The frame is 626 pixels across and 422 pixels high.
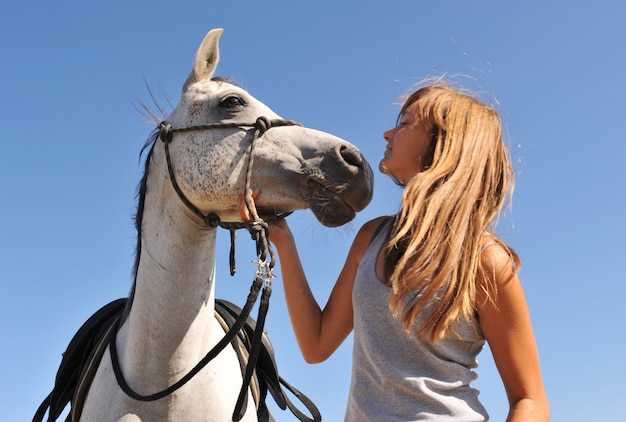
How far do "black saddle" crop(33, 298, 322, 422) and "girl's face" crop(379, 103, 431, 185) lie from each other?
177 centimetres

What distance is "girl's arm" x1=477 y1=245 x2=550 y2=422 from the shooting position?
157cm

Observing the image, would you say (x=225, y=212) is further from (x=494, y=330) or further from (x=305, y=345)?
(x=494, y=330)

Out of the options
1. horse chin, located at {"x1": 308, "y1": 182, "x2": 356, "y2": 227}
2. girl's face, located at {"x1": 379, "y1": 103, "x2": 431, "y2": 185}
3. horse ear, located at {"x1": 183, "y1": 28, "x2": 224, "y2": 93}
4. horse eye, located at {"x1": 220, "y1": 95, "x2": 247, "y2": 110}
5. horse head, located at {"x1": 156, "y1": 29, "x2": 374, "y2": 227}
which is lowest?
girl's face, located at {"x1": 379, "y1": 103, "x2": 431, "y2": 185}

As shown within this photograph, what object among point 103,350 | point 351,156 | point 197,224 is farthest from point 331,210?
point 103,350

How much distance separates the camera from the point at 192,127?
10.0 feet

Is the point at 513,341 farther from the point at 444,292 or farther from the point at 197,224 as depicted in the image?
the point at 197,224

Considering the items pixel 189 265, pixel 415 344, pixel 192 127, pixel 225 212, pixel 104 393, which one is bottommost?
pixel 104 393

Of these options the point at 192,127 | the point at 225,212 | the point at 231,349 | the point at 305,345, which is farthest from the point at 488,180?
the point at 231,349

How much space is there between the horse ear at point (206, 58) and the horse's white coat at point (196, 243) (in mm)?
481

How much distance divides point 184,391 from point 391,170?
1555 mm

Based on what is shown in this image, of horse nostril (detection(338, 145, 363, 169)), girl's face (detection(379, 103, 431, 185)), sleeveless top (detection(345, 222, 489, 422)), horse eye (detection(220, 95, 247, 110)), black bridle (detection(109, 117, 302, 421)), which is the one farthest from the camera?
horse eye (detection(220, 95, 247, 110))

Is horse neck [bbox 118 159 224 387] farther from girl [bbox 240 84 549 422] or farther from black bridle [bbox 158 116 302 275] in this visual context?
girl [bbox 240 84 549 422]

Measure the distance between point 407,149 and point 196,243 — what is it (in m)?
1.34

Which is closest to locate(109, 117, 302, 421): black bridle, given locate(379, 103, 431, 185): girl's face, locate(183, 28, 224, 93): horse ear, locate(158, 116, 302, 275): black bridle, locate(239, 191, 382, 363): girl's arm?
locate(158, 116, 302, 275): black bridle
